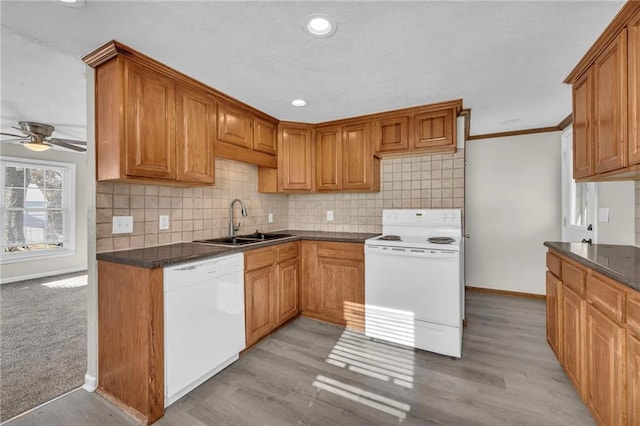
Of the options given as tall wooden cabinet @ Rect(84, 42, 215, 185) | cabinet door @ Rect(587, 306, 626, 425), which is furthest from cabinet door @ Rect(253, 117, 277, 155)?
cabinet door @ Rect(587, 306, 626, 425)

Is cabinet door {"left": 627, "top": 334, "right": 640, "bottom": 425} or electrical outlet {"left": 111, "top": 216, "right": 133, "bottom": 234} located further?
electrical outlet {"left": 111, "top": 216, "right": 133, "bottom": 234}

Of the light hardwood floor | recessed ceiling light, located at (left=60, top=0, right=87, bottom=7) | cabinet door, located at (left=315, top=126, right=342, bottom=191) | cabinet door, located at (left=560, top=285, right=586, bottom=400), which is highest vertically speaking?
recessed ceiling light, located at (left=60, top=0, right=87, bottom=7)

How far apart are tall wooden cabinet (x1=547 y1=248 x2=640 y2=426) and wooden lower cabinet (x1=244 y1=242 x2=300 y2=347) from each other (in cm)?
223

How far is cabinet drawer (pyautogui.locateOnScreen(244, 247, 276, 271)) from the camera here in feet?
7.64

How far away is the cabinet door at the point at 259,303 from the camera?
236 cm

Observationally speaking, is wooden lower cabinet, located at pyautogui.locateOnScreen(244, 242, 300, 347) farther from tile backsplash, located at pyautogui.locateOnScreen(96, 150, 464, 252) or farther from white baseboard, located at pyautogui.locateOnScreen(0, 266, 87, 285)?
white baseboard, located at pyautogui.locateOnScreen(0, 266, 87, 285)

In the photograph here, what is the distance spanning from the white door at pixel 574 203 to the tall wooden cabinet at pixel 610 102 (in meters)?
1.11

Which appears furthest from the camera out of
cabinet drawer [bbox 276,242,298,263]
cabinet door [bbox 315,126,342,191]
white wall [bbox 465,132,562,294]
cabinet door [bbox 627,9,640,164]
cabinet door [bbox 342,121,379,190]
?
white wall [bbox 465,132,562,294]

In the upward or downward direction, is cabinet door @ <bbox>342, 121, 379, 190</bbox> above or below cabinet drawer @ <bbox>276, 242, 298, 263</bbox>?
above

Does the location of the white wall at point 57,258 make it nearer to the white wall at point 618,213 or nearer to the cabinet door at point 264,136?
the cabinet door at point 264,136

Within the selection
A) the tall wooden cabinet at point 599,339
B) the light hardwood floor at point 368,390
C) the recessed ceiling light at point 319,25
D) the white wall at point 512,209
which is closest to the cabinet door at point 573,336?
the tall wooden cabinet at point 599,339

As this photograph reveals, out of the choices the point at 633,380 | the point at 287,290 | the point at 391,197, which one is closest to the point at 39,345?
the point at 287,290

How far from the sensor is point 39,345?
2.46 m

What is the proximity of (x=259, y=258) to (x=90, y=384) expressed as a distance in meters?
1.39
